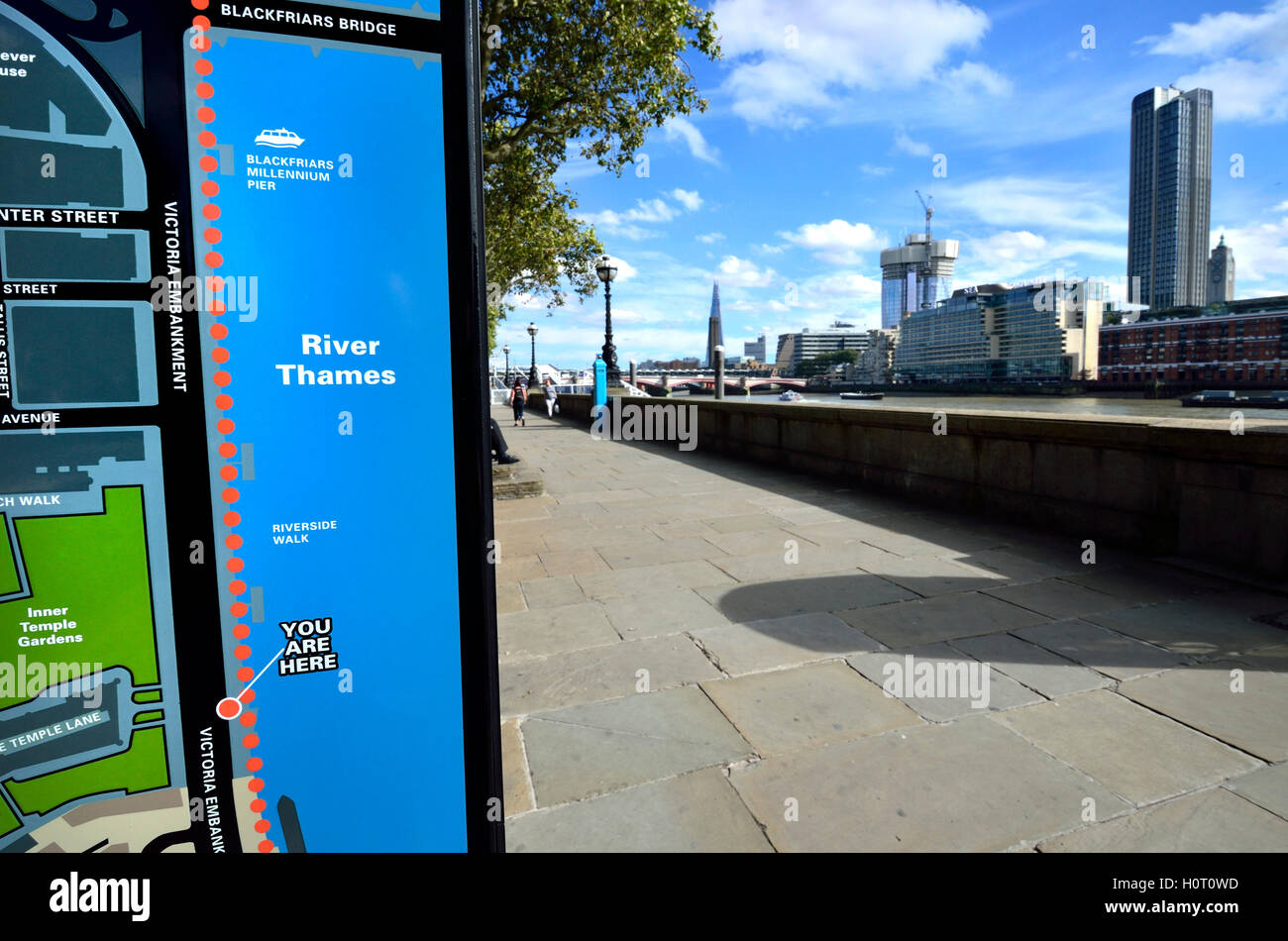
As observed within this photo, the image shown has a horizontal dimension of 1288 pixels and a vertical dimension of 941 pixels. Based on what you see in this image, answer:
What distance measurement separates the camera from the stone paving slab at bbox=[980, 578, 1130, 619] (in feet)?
13.7

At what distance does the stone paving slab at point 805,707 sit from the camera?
112 inches

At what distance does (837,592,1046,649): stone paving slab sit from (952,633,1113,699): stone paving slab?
5.3 inches

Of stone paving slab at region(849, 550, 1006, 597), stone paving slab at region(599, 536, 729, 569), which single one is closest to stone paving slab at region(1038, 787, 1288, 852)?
stone paving slab at region(849, 550, 1006, 597)

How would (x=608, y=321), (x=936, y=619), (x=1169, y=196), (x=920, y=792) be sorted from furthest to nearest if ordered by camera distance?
(x=1169, y=196) → (x=608, y=321) → (x=936, y=619) → (x=920, y=792)

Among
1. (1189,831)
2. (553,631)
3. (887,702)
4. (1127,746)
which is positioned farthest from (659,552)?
(1189,831)

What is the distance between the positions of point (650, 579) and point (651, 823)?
290cm

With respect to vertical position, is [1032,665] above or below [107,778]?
below

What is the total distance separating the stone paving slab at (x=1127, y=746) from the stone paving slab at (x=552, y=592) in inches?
108

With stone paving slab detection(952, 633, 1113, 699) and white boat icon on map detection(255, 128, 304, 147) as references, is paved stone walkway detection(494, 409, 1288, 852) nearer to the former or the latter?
stone paving slab detection(952, 633, 1113, 699)

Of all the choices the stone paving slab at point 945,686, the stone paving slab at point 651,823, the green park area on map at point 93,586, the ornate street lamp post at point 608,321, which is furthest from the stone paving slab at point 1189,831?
the ornate street lamp post at point 608,321

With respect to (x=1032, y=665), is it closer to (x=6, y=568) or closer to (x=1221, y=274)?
(x=6, y=568)

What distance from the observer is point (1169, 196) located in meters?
124

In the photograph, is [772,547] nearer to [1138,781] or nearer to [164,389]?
[1138,781]
